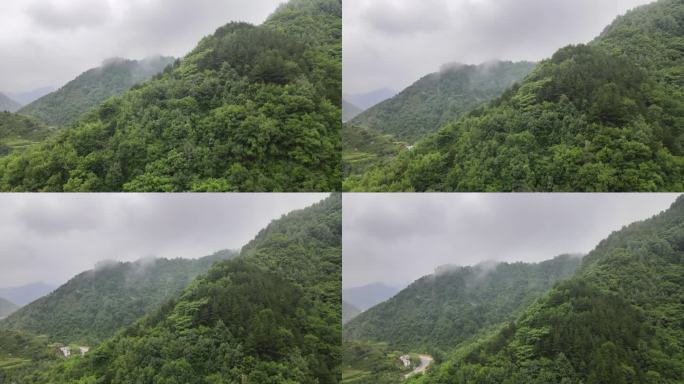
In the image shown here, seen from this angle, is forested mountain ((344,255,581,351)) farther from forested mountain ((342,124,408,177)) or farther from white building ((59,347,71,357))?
white building ((59,347,71,357))

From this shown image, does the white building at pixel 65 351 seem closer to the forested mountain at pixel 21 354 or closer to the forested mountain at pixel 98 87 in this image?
the forested mountain at pixel 21 354

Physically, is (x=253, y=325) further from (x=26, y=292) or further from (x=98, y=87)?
(x=98, y=87)

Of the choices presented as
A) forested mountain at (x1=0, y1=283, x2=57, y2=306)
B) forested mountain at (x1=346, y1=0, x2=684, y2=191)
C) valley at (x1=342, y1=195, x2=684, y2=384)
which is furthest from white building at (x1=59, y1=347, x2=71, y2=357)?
forested mountain at (x1=346, y1=0, x2=684, y2=191)

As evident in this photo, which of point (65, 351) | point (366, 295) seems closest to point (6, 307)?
point (65, 351)

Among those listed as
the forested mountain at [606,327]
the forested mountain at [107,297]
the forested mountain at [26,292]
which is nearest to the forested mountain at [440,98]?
the forested mountain at [606,327]

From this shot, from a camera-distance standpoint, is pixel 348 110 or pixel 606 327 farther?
pixel 348 110

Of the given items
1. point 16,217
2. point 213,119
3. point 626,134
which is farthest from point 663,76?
point 16,217

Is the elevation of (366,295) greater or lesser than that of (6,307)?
lesser
